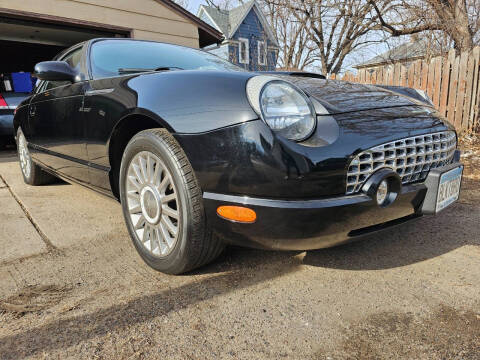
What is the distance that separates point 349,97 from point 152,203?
119 centimetres

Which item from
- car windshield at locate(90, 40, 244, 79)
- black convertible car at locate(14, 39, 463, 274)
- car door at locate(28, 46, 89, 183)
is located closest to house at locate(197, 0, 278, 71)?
car door at locate(28, 46, 89, 183)

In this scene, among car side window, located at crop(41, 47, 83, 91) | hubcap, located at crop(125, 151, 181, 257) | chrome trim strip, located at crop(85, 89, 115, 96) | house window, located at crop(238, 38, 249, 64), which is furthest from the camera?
house window, located at crop(238, 38, 249, 64)

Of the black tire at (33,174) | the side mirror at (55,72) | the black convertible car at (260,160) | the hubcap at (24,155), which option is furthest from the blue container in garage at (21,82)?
the black convertible car at (260,160)

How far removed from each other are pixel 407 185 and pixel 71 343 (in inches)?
64.1

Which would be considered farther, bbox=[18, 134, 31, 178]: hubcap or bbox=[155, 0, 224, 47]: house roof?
bbox=[155, 0, 224, 47]: house roof

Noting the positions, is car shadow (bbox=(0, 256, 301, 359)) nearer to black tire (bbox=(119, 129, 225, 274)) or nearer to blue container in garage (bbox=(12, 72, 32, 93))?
black tire (bbox=(119, 129, 225, 274))

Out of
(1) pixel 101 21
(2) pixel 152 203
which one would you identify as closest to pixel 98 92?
(2) pixel 152 203

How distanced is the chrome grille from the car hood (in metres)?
0.25

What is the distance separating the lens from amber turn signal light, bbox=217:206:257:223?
1496 mm

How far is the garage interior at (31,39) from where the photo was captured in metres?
7.09

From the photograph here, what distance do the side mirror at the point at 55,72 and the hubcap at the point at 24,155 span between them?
1.67 m

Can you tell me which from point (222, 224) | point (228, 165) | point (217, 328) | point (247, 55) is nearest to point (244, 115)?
point (228, 165)

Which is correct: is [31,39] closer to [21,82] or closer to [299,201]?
[21,82]

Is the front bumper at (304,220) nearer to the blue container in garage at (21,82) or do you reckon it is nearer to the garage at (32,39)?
the garage at (32,39)
